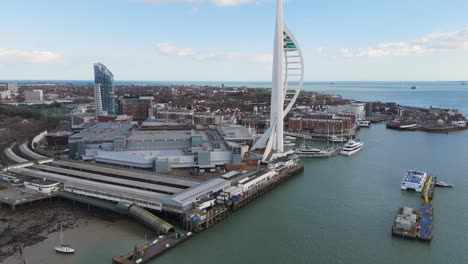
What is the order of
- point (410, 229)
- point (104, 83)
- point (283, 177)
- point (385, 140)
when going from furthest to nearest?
point (104, 83) < point (385, 140) < point (283, 177) < point (410, 229)

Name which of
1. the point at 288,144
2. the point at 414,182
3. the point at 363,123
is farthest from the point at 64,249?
the point at 363,123

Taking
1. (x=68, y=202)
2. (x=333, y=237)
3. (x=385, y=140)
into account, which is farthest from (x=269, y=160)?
(x=385, y=140)

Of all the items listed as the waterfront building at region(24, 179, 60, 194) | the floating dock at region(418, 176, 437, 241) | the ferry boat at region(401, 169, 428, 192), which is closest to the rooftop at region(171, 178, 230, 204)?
the waterfront building at region(24, 179, 60, 194)

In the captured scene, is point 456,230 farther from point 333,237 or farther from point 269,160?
point 269,160

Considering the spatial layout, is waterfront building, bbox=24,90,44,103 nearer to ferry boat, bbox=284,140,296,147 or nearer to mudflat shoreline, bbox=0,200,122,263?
ferry boat, bbox=284,140,296,147

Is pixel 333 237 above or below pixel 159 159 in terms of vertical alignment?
below

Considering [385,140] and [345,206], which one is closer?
[345,206]
